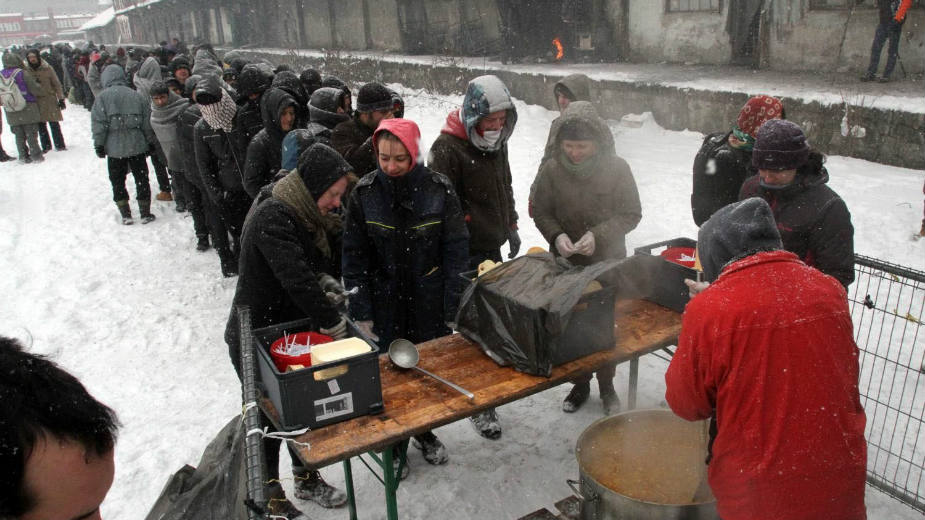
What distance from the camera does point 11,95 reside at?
12.2 meters

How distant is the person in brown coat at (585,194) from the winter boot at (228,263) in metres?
4.32

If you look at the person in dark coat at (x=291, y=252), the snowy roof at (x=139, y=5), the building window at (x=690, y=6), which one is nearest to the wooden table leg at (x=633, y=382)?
the person in dark coat at (x=291, y=252)

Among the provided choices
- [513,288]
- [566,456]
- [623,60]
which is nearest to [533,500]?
[566,456]

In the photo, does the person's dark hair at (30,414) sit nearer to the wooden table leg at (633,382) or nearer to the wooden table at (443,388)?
the wooden table at (443,388)

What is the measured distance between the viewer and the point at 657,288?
11.7ft

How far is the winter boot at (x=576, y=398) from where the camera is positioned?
4.53 m

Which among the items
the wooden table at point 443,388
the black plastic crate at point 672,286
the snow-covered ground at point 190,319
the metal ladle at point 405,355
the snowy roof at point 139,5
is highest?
the snowy roof at point 139,5

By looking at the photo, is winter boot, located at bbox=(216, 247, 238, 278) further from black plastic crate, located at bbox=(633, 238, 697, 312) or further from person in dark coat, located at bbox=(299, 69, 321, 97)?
black plastic crate, located at bbox=(633, 238, 697, 312)

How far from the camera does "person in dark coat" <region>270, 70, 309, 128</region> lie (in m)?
5.83

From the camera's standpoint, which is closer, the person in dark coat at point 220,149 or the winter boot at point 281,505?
the winter boot at point 281,505

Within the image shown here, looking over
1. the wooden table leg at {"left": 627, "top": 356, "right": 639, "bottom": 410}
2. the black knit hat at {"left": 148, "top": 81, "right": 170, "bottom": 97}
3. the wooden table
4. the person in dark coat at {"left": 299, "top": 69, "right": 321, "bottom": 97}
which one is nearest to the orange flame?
the person in dark coat at {"left": 299, "top": 69, "right": 321, "bottom": 97}

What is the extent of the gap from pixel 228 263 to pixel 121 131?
10.2ft

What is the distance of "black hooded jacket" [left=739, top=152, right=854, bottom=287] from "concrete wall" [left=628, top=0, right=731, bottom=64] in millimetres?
10117

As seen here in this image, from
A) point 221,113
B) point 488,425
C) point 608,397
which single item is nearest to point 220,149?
point 221,113
